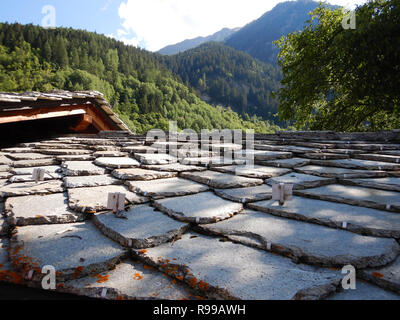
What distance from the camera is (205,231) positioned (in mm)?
1241

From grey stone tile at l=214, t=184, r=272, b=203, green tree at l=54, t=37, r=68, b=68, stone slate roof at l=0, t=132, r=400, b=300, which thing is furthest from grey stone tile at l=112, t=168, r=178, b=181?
green tree at l=54, t=37, r=68, b=68

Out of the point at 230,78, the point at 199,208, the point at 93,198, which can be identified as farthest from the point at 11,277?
the point at 230,78

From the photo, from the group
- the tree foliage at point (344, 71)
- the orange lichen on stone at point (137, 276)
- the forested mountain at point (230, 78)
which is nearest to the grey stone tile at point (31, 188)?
the orange lichen on stone at point (137, 276)

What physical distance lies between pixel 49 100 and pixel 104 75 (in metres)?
66.9

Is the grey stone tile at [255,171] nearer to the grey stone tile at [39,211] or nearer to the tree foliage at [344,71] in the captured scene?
the grey stone tile at [39,211]

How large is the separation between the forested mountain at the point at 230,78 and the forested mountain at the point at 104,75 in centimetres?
1999

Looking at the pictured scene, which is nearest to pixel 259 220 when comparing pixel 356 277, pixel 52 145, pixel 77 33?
pixel 356 277

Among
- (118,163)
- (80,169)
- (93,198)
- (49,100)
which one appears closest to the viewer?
(93,198)

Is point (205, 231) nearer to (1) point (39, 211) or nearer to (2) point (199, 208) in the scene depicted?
(2) point (199, 208)

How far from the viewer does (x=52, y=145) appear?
335cm

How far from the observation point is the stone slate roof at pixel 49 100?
259cm

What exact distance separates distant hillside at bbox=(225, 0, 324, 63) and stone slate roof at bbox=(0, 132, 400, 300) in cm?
16517

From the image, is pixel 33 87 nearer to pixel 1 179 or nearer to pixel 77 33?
pixel 77 33

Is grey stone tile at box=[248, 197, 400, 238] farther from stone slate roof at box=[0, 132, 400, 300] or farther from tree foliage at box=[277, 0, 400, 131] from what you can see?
tree foliage at box=[277, 0, 400, 131]
